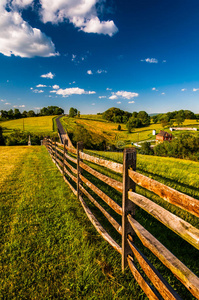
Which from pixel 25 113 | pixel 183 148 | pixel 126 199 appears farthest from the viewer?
pixel 25 113

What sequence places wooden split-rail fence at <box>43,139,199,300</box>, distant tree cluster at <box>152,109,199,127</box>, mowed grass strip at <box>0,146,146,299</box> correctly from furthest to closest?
1. distant tree cluster at <box>152,109,199,127</box>
2. mowed grass strip at <box>0,146,146,299</box>
3. wooden split-rail fence at <box>43,139,199,300</box>

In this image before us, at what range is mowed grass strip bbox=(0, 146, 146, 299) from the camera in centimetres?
245

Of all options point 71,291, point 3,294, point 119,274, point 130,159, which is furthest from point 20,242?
point 130,159

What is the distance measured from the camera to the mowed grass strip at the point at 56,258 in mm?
2453

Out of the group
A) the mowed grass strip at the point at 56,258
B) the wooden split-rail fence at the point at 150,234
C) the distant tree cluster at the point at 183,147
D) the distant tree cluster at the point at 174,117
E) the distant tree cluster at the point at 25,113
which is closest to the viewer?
the wooden split-rail fence at the point at 150,234

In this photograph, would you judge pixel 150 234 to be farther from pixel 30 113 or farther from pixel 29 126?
pixel 30 113

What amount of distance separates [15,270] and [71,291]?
1.17m

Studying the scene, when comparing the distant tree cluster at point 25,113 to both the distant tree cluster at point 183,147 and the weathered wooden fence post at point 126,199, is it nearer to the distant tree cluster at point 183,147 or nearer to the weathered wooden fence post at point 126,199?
the distant tree cluster at point 183,147

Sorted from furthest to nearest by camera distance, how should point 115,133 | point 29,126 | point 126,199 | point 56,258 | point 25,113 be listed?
1. point 25,113
2. point 115,133
3. point 29,126
4. point 56,258
5. point 126,199

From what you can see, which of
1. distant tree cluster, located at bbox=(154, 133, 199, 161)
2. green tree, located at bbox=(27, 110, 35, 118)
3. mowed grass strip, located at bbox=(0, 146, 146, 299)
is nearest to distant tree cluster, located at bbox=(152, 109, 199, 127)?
distant tree cluster, located at bbox=(154, 133, 199, 161)

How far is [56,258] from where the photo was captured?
3.08 metres

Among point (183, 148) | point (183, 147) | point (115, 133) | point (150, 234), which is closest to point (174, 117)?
point (115, 133)

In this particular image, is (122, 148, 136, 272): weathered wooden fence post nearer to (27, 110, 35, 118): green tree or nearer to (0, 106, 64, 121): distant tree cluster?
(0, 106, 64, 121): distant tree cluster

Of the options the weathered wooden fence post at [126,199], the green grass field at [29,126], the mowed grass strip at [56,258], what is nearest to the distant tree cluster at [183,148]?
the green grass field at [29,126]
